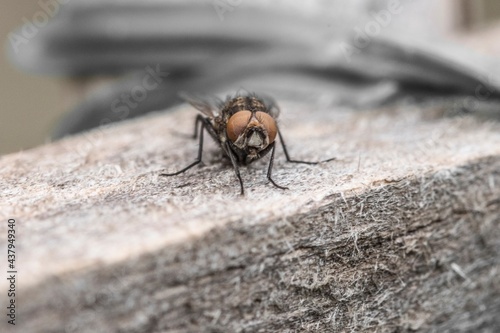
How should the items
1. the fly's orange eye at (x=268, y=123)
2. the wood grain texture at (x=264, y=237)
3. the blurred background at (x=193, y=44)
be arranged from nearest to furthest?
the wood grain texture at (x=264, y=237) → the fly's orange eye at (x=268, y=123) → the blurred background at (x=193, y=44)

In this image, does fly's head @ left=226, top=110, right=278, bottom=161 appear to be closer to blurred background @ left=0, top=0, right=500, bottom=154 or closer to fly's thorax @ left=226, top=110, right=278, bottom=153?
fly's thorax @ left=226, top=110, right=278, bottom=153

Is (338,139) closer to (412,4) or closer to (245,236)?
(245,236)

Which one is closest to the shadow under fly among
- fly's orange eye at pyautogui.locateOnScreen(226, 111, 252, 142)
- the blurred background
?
fly's orange eye at pyautogui.locateOnScreen(226, 111, 252, 142)

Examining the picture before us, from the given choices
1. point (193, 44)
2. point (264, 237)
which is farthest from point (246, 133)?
point (193, 44)

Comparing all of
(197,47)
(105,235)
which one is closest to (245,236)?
(105,235)

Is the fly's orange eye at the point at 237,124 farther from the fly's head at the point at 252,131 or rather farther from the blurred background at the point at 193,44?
the blurred background at the point at 193,44

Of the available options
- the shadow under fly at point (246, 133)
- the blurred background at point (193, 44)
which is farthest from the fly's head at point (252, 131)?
the blurred background at point (193, 44)

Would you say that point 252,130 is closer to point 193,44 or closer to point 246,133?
point 246,133
